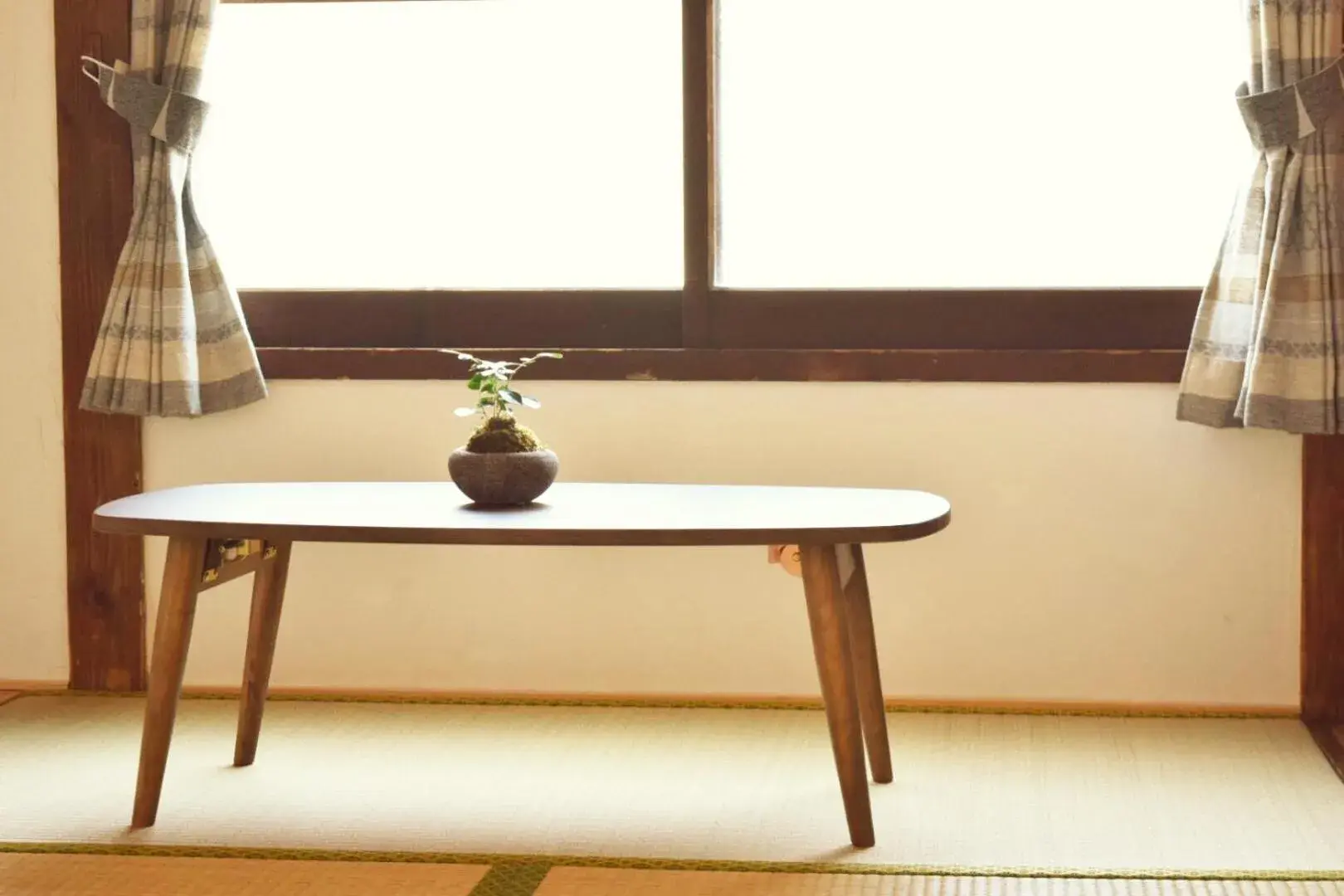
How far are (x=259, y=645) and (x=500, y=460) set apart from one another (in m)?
0.63

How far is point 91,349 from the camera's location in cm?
350

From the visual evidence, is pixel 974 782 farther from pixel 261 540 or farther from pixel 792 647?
pixel 261 540

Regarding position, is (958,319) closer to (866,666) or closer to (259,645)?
(866,666)

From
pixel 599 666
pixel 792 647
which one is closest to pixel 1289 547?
pixel 792 647

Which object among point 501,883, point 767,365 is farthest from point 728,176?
point 501,883

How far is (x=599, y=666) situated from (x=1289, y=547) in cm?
148

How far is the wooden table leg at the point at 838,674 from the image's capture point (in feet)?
8.00

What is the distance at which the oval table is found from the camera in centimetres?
241

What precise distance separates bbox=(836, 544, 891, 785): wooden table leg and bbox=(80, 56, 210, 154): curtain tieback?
1.74m

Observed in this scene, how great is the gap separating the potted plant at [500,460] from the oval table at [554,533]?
0.04 metres

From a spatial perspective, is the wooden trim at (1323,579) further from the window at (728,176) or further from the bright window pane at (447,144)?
the bright window pane at (447,144)

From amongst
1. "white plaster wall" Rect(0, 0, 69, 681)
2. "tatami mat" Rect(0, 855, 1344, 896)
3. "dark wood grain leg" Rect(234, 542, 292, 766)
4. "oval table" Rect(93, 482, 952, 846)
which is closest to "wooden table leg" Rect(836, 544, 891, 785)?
"oval table" Rect(93, 482, 952, 846)

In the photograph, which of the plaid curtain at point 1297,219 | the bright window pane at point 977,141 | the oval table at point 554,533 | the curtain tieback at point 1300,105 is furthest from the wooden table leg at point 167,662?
the curtain tieback at point 1300,105

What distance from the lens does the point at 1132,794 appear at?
2.74 meters
